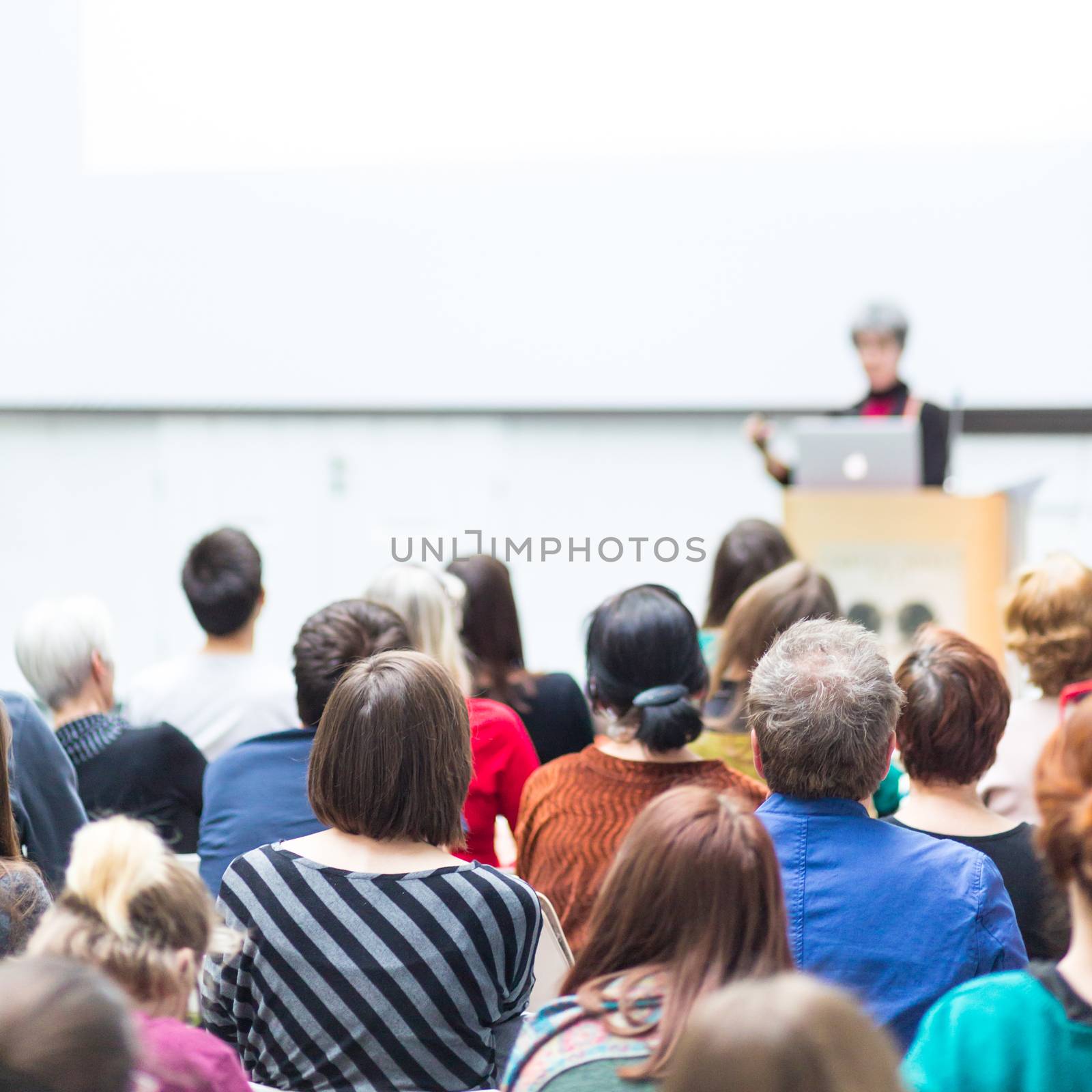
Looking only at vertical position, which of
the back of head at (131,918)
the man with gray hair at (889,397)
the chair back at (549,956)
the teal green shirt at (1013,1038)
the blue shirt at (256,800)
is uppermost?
the man with gray hair at (889,397)

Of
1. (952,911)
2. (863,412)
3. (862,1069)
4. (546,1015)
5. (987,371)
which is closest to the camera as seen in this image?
(862,1069)

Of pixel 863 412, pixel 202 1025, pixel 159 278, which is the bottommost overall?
pixel 202 1025

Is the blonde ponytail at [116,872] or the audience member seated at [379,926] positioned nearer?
the blonde ponytail at [116,872]

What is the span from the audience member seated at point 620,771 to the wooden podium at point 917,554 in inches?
62.7

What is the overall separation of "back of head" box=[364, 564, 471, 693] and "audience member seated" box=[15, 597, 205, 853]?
0.52 metres

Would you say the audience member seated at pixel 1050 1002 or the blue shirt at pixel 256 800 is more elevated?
the audience member seated at pixel 1050 1002

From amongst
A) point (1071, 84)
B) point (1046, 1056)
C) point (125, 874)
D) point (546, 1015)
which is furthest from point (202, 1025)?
point (1071, 84)

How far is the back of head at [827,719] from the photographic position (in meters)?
1.54

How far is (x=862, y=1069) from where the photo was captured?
786 mm

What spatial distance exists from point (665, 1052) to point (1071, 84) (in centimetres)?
441

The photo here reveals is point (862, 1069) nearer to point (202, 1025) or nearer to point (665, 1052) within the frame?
point (665, 1052)

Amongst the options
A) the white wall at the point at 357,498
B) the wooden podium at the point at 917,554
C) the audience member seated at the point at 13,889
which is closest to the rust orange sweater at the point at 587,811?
the audience member seated at the point at 13,889

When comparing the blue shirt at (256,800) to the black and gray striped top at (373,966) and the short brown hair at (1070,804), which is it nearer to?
the black and gray striped top at (373,966)

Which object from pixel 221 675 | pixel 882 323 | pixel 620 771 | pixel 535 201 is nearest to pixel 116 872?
pixel 620 771
